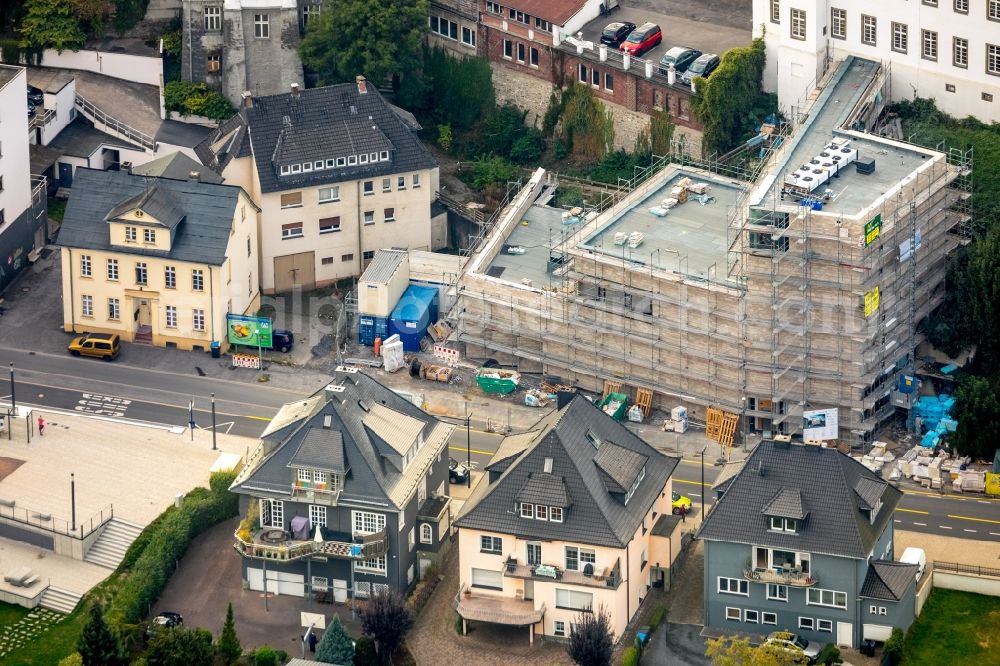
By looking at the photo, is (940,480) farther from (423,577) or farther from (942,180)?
(423,577)

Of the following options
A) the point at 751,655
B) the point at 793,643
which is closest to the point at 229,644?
the point at 751,655

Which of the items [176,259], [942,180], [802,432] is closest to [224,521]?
[176,259]

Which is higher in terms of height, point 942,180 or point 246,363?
point 942,180

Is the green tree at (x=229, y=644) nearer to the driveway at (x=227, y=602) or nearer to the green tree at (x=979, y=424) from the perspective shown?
the driveway at (x=227, y=602)

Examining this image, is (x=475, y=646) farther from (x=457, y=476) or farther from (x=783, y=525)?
(x=783, y=525)

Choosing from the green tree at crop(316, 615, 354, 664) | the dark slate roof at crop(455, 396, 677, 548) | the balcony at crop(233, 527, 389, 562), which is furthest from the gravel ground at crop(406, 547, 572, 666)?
the dark slate roof at crop(455, 396, 677, 548)

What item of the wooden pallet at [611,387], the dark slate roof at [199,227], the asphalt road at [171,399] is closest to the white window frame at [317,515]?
the asphalt road at [171,399]
